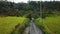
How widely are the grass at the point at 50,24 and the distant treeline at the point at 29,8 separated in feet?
0.39

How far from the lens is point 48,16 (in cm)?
318

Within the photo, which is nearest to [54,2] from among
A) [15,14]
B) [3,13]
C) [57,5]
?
[57,5]

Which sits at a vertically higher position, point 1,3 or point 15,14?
point 1,3

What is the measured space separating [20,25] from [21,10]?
30 centimetres

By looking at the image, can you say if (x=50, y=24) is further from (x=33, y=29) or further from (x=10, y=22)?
(x=10, y=22)

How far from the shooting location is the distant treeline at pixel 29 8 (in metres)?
3.19

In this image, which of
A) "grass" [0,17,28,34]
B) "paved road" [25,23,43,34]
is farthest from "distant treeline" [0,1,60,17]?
"paved road" [25,23,43,34]

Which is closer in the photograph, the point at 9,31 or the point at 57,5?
the point at 9,31

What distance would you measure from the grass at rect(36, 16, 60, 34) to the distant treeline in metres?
0.12

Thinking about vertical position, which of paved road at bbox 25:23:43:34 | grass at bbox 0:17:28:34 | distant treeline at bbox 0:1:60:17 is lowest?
paved road at bbox 25:23:43:34

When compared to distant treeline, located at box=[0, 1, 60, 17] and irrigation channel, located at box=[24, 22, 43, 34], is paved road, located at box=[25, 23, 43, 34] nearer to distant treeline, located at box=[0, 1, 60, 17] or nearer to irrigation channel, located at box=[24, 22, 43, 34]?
irrigation channel, located at box=[24, 22, 43, 34]

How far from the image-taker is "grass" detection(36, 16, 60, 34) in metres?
3.11

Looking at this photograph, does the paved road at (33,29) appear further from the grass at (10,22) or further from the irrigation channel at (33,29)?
the grass at (10,22)

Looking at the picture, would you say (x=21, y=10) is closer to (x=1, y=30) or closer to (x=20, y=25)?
(x=20, y=25)
